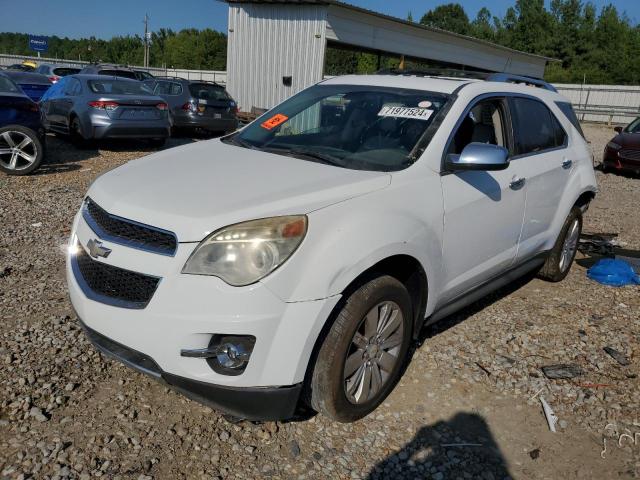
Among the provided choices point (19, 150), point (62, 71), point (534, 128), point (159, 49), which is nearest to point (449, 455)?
point (534, 128)

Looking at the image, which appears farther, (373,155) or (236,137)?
(236,137)

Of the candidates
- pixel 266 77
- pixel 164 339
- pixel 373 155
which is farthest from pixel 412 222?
pixel 266 77

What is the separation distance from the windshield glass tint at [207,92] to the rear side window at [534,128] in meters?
11.3

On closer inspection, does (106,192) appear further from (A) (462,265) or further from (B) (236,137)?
(A) (462,265)

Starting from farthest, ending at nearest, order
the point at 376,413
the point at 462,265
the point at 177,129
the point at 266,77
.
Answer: the point at 266,77
the point at 177,129
the point at 462,265
the point at 376,413

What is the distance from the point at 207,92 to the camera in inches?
576

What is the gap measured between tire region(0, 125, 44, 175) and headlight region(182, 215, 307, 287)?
7.36m

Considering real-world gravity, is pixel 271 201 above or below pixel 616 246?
above

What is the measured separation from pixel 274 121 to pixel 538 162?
2035mm

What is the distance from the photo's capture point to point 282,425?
2.90m

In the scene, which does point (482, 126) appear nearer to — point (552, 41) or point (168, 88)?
point (168, 88)

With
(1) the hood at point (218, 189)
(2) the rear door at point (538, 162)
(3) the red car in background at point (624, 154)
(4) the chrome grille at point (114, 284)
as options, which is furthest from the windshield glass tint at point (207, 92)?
(4) the chrome grille at point (114, 284)

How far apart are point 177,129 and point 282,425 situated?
517 inches

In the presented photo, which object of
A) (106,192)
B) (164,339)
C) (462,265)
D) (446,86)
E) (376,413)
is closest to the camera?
(164,339)
